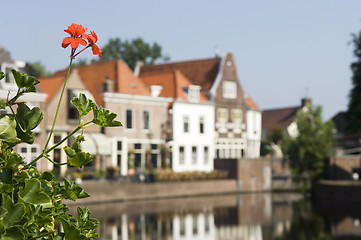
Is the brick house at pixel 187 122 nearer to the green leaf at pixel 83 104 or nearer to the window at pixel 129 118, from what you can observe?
the window at pixel 129 118

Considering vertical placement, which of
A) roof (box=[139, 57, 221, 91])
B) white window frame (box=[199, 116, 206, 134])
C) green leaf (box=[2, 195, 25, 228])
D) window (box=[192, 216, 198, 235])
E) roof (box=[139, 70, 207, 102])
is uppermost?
roof (box=[139, 57, 221, 91])

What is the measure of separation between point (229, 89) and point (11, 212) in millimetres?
43634

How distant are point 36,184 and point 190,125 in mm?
38613

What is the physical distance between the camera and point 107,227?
79.8 feet

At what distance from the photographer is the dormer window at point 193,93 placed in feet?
135

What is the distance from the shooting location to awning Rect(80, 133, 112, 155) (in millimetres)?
32569

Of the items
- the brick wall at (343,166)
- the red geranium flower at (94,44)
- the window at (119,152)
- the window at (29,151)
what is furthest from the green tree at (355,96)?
the red geranium flower at (94,44)

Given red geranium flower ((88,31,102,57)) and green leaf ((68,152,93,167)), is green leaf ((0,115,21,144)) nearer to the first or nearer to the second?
green leaf ((68,152,93,167))

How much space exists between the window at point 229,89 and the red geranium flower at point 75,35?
42675 millimetres

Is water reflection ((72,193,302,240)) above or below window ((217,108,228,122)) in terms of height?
below

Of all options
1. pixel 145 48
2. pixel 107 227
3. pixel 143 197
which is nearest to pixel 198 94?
pixel 143 197

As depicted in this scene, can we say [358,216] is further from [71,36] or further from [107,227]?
[71,36]

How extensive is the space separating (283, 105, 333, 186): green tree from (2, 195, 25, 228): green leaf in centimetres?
3903

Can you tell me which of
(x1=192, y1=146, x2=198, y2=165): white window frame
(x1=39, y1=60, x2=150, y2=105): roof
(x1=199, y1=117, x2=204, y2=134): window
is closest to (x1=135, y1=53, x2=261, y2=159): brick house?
(x1=199, y1=117, x2=204, y2=134): window
